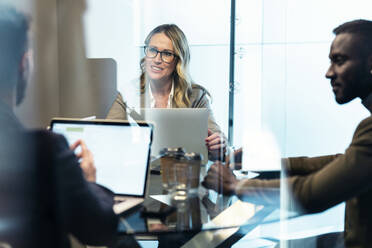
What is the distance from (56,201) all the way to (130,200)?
0.21 metres

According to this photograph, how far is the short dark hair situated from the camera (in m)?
1.25

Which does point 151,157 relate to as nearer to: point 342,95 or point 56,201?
point 56,201

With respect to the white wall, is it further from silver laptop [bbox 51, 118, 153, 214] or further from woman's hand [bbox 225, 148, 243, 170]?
silver laptop [bbox 51, 118, 153, 214]

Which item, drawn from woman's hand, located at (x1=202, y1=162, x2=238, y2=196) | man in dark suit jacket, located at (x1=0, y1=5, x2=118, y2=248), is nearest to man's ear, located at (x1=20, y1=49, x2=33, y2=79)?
man in dark suit jacket, located at (x1=0, y1=5, x2=118, y2=248)

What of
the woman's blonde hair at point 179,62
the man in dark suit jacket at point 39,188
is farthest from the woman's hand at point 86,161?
the woman's blonde hair at point 179,62

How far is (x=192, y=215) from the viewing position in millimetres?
1081

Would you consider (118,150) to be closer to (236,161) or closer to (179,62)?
(236,161)

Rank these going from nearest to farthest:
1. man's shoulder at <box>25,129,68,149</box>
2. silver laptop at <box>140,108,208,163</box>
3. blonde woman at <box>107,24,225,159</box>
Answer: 1. man's shoulder at <box>25,129,68,149</box>
2. silver laptop at <box>140,108,208,163</box>
3. blonde woman at <box>107,24,225,159</box>

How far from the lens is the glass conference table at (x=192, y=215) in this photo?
102 cm

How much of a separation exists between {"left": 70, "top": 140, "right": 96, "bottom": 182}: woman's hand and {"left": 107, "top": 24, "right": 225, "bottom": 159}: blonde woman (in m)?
0.29

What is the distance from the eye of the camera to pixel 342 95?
136cm

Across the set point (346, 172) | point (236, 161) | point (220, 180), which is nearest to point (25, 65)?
point (220, 180)

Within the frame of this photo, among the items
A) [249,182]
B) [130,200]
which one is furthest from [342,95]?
[130,200]

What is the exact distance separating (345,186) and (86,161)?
0.73m
